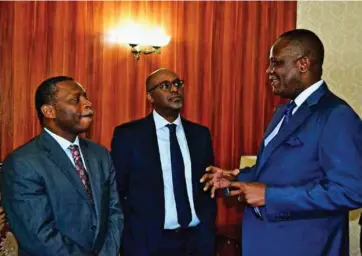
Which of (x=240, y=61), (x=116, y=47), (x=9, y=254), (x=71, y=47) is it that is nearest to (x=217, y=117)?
(x=240, y=61)

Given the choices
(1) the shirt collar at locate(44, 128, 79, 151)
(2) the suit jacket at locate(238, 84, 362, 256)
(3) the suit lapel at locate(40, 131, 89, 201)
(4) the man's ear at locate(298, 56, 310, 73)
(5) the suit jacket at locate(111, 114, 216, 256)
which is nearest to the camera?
(2) the suit jacket at locate(238, 84, 362, 256)

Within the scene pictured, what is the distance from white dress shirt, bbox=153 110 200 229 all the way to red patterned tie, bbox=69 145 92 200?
635 millimetres

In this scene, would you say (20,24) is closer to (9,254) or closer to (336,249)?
(9,254)

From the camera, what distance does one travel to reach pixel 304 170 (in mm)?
1952

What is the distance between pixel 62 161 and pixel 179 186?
2.77 ft

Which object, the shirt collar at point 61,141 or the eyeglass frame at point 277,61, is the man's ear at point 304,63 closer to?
the eyeglass frame at point 277,61

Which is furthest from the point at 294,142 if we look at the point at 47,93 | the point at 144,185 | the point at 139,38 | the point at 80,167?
the point at 139,38

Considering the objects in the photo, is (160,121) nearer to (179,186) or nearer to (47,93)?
(179,186)

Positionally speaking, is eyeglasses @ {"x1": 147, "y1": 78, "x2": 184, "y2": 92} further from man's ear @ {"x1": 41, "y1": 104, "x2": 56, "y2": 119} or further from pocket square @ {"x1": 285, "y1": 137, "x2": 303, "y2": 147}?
pocket square @ {"x1": 285, "y1": 137, "x2": 303, "y2": 147}

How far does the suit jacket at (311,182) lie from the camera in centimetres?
183

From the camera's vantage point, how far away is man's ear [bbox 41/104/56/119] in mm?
2480

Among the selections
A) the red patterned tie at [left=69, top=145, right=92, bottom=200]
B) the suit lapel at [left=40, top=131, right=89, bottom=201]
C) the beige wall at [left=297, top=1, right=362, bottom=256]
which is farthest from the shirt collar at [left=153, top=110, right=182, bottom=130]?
the beige wall at [left=297, top=1, right=362, bottom=256]

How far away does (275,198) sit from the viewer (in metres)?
1.91

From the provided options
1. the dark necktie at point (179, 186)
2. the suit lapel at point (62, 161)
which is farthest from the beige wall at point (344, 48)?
the suit lapel at point (62, 161)
